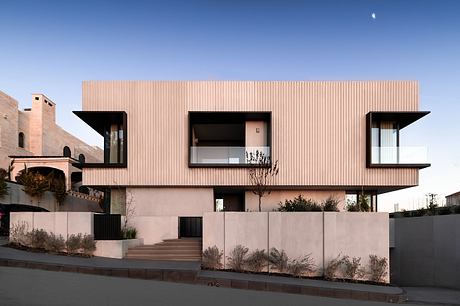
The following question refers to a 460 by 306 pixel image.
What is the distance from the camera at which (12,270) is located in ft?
37.6

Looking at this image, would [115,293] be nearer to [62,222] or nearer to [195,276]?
[195,276]

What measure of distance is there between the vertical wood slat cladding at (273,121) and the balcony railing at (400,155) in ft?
1.88

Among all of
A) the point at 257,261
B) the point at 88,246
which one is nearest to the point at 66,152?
the point at 88,246

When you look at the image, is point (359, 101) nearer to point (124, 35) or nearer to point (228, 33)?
point (228, 33)

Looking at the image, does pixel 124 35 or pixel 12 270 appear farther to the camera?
pixel 124 35

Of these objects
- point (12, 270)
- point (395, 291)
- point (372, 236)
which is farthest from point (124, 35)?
point (395, 291)

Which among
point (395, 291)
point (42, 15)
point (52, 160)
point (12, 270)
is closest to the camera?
point (395, 291)

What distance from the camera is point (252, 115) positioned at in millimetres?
19703

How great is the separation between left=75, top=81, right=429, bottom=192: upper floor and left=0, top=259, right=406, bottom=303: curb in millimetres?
7765

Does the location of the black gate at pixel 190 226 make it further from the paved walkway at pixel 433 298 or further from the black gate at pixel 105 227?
the paved walkway at pixel 433 298

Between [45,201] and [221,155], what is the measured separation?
1802 centimetres

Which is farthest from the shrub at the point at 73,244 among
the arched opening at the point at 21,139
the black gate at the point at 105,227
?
the arched opening at the point at 21,139

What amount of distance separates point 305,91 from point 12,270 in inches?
607

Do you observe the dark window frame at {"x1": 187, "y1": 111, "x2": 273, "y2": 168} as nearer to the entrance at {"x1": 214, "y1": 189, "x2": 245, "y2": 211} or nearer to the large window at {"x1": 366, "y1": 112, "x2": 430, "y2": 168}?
the entrance at {"x1": 214, "y1": 189, "x2": 245, "y2": 211}
